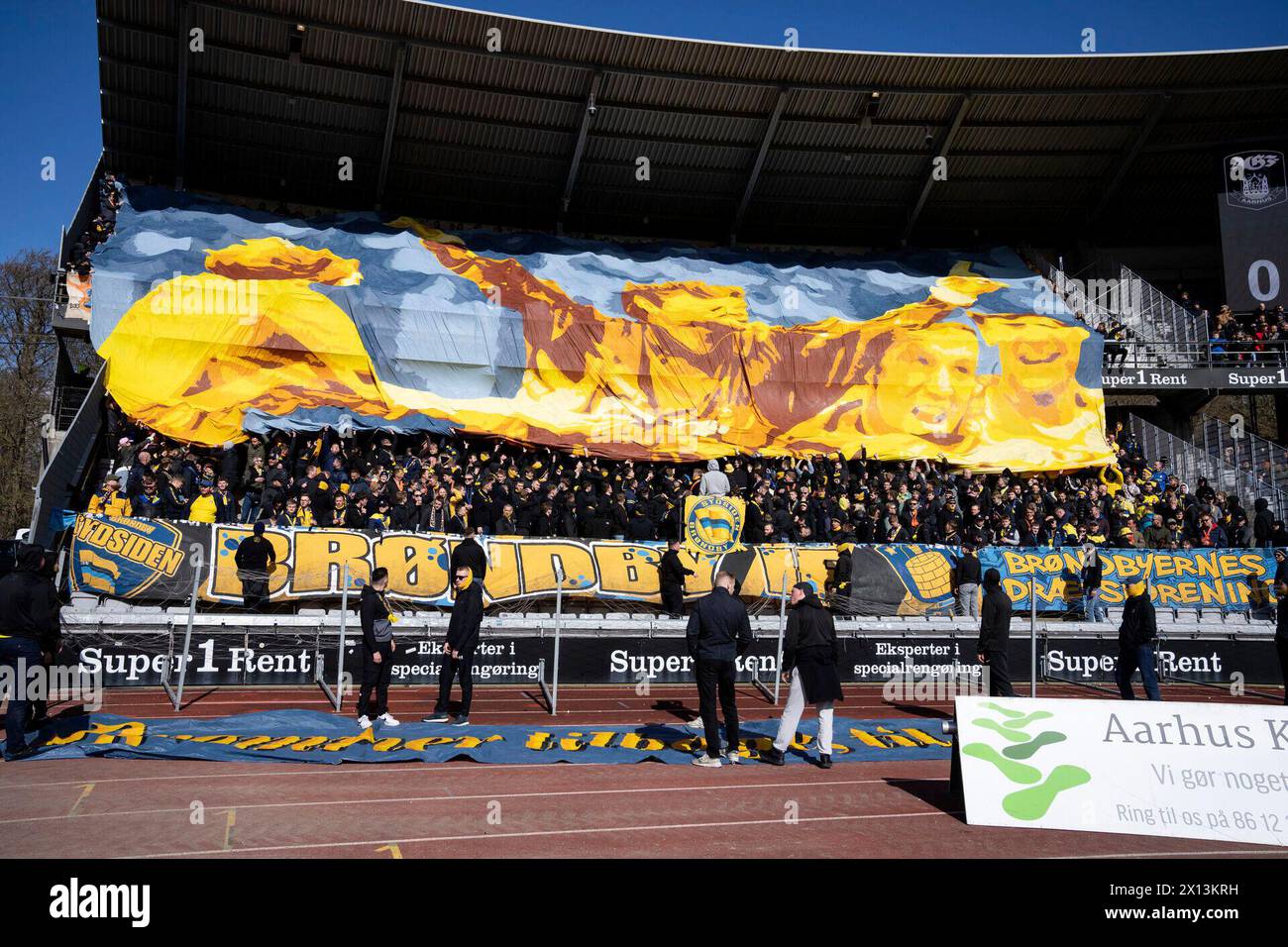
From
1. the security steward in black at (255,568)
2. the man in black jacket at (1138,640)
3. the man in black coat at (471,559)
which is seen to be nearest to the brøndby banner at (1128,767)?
the man in black jacket at (1138,640)

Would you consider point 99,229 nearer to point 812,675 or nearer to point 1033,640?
point 812,675

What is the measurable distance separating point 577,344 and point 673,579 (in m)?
12.6

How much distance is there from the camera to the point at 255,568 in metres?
16.1

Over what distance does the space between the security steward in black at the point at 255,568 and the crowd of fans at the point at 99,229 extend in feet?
45.9

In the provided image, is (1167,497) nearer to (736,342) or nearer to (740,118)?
(736,342)

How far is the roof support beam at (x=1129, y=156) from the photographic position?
30562mm

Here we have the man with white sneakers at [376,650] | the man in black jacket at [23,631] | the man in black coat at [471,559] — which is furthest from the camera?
the man in black coat at [471,559]

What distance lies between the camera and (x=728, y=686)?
10797 millimetres

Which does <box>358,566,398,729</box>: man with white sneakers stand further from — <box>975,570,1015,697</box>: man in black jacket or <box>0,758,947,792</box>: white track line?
<box>975,570,1015,697</box>: man in black jacket

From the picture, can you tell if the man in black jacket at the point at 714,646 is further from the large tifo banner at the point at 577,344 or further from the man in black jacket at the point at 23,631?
the large tifo banner at the point at 577,344

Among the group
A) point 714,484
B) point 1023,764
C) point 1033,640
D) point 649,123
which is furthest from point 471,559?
point 649,123

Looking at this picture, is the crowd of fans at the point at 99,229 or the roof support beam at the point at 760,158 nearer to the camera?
the crowd of fans at the point at 99,229

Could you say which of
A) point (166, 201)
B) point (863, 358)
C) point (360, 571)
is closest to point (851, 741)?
point (360, 571)

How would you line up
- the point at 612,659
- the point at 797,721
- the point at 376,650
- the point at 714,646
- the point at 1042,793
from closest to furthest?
the point at 1042,793 < the point at 714,646 < the point at 797,721 < the point at 376,650 < the point at 612,659
